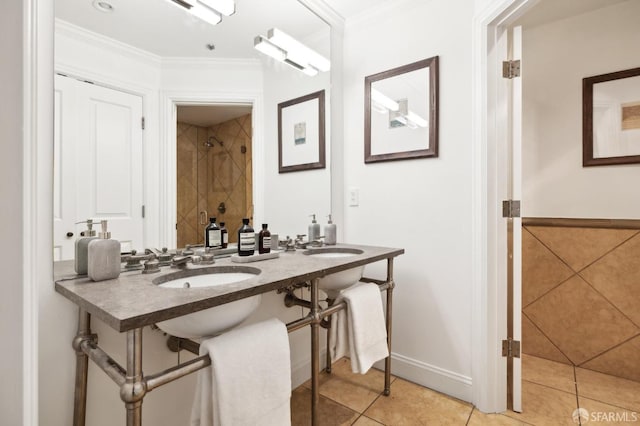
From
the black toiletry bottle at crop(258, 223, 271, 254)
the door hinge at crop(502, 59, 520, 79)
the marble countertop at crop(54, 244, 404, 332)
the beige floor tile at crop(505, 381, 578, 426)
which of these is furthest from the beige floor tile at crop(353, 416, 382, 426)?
the door hinge at crop(502, 59, 520, 79)

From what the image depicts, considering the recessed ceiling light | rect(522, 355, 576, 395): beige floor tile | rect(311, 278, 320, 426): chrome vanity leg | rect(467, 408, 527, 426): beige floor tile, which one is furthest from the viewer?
rect(522, 355, 576, 395): beige floor tile

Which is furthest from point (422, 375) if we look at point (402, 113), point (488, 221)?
point (402, 113)

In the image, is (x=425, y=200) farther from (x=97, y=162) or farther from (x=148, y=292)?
(x=97, y=162)

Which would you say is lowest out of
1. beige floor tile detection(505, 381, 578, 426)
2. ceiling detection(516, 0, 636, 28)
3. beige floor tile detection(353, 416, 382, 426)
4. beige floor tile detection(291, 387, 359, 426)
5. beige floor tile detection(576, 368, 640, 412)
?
beige floor tile detection(291, 387, 359, 426)

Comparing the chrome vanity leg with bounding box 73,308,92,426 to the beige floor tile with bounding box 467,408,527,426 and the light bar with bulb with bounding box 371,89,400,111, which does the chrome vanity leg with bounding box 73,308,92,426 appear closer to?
the beige floor tile with bounding box 467,408,527,426

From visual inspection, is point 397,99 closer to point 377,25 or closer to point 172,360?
point 377,25

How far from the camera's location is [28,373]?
0.82m

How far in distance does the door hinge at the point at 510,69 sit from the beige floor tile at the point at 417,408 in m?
1.77

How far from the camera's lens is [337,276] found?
160 centimetres

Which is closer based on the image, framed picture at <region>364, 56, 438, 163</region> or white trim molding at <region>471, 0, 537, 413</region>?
white trim molding at <region>471, 0, 537, 413</region>

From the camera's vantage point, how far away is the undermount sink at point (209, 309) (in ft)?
3.26

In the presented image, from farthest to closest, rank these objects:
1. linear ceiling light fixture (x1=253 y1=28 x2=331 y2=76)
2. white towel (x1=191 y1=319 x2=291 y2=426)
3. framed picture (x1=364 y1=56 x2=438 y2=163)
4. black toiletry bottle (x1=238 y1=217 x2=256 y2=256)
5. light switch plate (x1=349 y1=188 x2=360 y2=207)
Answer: light switch plate (x1=349 y1=188 x2=360 y2=207) < framed picture (x1=364 y1=56 x2=438 y2=163) < linear ceiling light fixture (x1=253 y1=28 x2=331 y2=76) < black toiletry bottle (x1=238 y1=217 x2=256 y2=256) < white towel (x1=191 y1=319 x2=291 y2=426)
